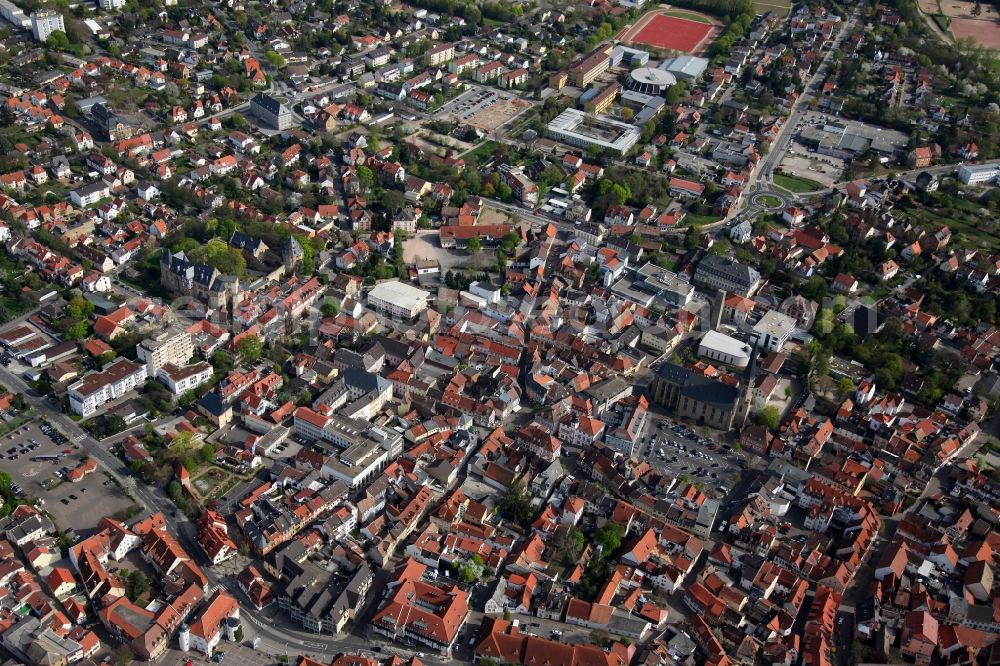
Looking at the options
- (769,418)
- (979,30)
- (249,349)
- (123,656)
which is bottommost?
(979,30)

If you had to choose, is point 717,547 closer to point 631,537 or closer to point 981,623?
point 631,537

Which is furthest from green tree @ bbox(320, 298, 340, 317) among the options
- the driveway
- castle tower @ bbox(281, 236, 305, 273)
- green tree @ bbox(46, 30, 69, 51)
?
green tree @ bbox(46, 30, 69, 51)

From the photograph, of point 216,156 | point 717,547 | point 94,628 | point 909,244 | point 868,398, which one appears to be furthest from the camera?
point 216,156

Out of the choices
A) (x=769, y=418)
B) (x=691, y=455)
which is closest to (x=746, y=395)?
(x=769, y=418)

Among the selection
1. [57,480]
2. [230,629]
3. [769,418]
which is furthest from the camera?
[769,418]

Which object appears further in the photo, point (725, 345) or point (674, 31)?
point (674, 31)

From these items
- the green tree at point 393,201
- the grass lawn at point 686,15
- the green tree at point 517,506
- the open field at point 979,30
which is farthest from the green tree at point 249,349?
the open field at point 979,30

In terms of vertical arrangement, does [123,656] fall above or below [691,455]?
above

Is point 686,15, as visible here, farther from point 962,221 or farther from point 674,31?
point 962,221

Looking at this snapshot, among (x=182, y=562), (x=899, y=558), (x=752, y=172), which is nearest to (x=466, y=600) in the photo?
(x=182, y=562)
